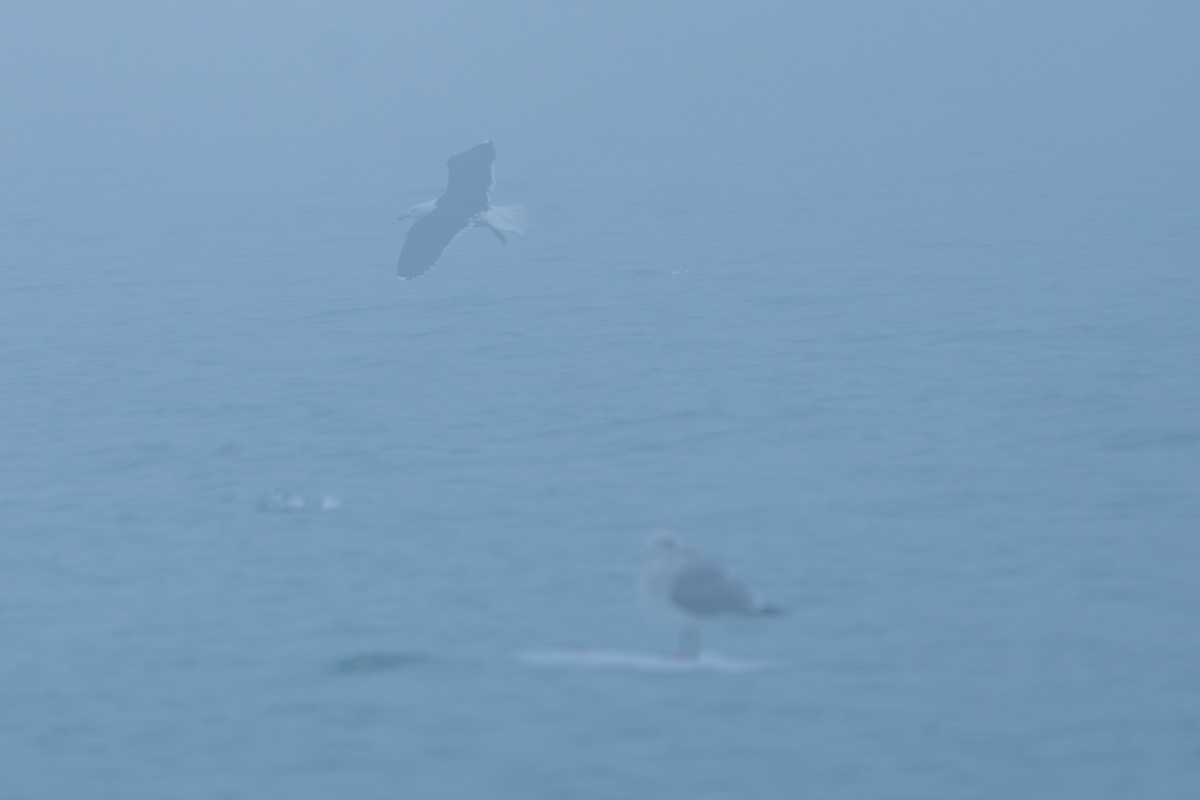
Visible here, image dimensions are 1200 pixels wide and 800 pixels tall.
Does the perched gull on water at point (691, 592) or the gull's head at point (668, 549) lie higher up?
the gull's head at point (668, 549)

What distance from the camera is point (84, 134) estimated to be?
22.0 meters

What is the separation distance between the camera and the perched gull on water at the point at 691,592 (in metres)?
4.29

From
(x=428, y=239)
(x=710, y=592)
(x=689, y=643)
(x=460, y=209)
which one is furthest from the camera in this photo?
(x=428, y=239)

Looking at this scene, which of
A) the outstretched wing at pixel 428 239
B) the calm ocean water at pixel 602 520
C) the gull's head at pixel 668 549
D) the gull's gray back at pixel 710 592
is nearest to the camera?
the calm ocean water at pixel 602 520

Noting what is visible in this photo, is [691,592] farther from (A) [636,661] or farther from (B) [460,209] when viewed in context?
(B) [460,209]

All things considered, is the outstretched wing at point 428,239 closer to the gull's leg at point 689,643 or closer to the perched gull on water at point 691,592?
the perched gull on water at point 691,592

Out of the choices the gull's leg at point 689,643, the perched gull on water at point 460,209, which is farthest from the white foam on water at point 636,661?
the perched gull on water at point 460,209

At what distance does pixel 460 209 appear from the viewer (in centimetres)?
855

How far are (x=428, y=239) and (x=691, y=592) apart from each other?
476 cm

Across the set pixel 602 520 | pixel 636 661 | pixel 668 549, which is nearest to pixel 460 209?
pixel 602 520

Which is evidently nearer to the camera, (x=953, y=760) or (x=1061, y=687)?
(x=953, y=760)

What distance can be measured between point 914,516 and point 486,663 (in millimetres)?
1767

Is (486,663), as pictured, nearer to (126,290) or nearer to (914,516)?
(914,516)

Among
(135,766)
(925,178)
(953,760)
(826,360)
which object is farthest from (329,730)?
(925,178)
